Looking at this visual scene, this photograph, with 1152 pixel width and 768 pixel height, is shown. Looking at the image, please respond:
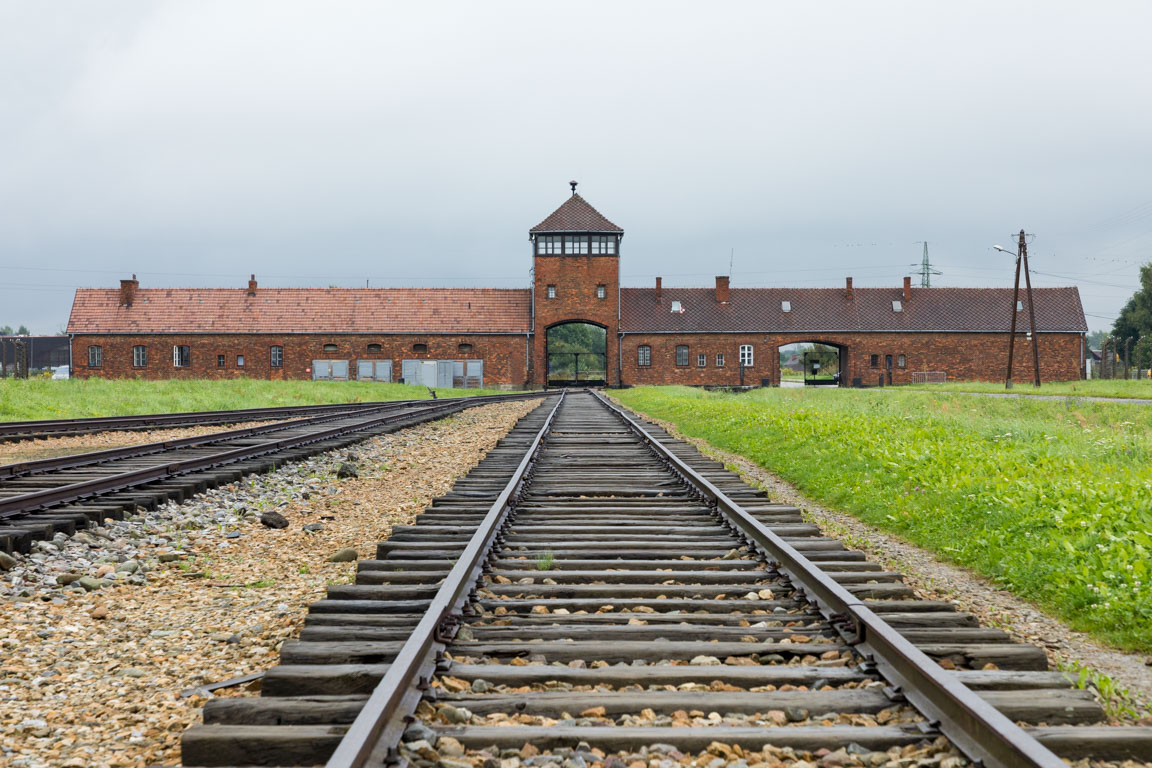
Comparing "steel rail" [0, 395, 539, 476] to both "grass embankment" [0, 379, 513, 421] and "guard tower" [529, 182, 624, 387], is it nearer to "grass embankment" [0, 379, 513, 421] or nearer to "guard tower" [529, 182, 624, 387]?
"grass embankment" [0, 379, 513, 421]

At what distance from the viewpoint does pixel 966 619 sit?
4344 millimetres

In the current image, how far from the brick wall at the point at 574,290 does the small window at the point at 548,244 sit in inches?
18.2

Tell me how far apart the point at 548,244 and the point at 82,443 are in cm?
3952

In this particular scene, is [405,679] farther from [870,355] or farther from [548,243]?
[870,355]

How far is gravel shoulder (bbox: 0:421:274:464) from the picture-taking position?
12.7m

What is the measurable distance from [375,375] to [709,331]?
2074 centimetres

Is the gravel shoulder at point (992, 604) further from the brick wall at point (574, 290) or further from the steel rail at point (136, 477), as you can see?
the brick wall at point (574, 290)

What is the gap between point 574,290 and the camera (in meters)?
52.6

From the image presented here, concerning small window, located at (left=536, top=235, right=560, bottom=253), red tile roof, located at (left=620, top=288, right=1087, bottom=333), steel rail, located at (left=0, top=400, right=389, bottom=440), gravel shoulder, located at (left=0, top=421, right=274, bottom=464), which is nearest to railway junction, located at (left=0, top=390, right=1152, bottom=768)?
gravel shoulder, located at (left=0, top=421, right=274, bottom=464)

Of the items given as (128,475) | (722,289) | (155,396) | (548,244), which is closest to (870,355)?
(722,289)

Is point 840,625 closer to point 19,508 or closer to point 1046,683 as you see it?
point 1046,683

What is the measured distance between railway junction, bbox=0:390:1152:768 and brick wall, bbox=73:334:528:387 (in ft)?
151

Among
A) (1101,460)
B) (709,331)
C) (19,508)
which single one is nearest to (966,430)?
(1101,460)

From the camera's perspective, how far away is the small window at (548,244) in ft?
172
